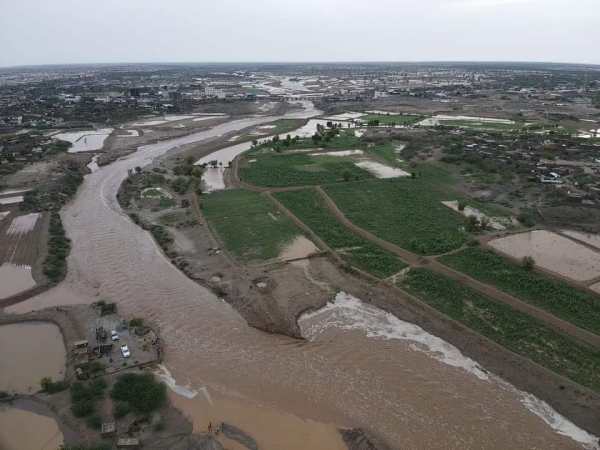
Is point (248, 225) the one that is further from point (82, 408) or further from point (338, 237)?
point (82, 408)

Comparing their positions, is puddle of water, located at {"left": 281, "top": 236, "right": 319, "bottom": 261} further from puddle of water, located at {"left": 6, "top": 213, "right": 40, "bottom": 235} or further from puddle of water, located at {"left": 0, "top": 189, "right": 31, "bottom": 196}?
puddle of water, located at {"left": 0, "top": 189, "right": 31, "bottom": 196}

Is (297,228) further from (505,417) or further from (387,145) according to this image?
(387,145)

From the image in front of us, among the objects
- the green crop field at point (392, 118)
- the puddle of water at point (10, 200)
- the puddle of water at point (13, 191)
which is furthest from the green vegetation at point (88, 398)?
the green crop field at point (392, 118)

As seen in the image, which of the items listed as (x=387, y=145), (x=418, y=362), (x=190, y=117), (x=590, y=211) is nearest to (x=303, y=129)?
(x=387, y=145)

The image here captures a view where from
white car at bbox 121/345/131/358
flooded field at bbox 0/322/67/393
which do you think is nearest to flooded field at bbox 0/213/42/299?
flooded field at bbox 0/322/67/393

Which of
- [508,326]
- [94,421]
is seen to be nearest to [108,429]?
[94,421]

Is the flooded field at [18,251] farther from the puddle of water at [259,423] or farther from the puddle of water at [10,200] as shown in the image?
the puddle of water at [259,423]
